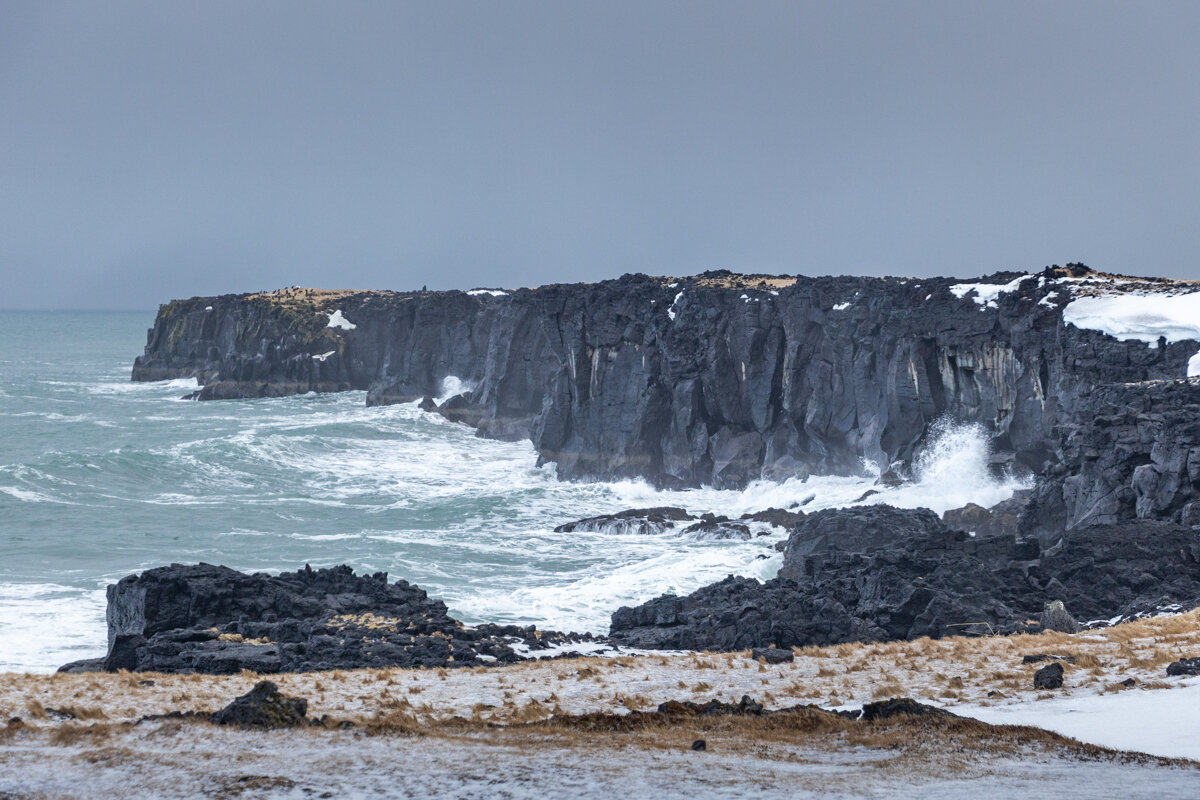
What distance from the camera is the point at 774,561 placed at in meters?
41.3

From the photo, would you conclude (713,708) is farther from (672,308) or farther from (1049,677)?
(672,308)

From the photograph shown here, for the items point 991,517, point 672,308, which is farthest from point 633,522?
point 672,308

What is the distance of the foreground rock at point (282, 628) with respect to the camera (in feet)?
78.9

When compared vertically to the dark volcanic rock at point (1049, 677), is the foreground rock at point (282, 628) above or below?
below

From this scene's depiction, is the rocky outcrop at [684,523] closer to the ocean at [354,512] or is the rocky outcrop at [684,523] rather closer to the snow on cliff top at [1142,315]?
the ocean at [354,512]

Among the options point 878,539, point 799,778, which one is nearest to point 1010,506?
point 878,539

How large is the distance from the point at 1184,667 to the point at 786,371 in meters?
42.4

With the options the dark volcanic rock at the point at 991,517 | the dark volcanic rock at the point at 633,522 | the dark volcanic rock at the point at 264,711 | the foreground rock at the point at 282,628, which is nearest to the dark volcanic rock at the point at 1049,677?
the foreground rock at the point at 282,628

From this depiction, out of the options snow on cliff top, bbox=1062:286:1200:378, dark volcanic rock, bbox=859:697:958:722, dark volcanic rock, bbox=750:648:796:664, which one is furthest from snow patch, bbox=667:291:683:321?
dark volcanic rock, bbox=859:697:958:722

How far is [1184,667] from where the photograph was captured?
1794 cm

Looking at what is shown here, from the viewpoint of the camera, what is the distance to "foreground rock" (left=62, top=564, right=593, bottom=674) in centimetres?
2406

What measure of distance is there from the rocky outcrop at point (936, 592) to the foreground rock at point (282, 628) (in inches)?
147

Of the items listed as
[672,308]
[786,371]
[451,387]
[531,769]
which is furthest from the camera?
[451,387]

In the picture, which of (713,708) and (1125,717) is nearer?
(1125,717)
